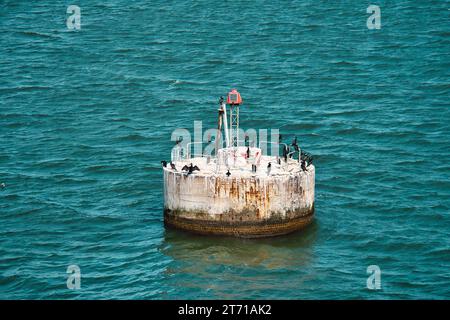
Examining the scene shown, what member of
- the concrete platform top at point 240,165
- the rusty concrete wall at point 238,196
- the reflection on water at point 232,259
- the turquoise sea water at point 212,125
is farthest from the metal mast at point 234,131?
the reflection on water at point 232,259

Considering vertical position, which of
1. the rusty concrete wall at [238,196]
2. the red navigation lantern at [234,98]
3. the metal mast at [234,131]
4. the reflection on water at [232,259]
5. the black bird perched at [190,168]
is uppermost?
the red navigation lantern at [234,98]

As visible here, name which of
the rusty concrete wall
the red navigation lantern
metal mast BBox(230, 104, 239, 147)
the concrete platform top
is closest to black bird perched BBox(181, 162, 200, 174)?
the concrete platform top

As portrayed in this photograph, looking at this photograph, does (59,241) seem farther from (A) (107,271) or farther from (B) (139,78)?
(B) (139,78)

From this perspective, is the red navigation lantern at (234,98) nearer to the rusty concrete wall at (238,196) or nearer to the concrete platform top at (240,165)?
the concrete platform top at (240,165)

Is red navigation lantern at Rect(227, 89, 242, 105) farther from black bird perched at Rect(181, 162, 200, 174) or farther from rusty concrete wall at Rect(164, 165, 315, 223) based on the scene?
rusty concrete wall at Rect(164, 165, 315, 223)

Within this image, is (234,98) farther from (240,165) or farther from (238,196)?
(238,196)

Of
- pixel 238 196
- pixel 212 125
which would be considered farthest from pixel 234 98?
pixel 212 125
